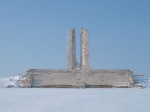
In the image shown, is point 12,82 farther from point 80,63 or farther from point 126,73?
point 126,73

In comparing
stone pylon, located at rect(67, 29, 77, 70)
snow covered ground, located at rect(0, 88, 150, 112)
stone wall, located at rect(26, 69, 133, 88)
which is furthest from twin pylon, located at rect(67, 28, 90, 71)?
snow covered ground, located at rect(0, 88, 150, 112)

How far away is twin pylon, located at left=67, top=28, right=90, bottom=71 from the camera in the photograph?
39184 millimetres

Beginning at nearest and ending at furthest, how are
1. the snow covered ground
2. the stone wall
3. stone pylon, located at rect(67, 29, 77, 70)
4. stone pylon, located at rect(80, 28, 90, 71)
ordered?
the snow covered ground, the stone wall, stone pylon, located at rect(80, 28, 90, 71), stone pylon, located at rect(67, 29, 77, 70)

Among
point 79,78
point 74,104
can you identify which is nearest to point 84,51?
point 79,78

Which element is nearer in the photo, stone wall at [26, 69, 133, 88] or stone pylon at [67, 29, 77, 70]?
stone wall at [26, 69, 133, 88]

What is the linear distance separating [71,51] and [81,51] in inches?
46.9

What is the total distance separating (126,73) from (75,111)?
77.0ft

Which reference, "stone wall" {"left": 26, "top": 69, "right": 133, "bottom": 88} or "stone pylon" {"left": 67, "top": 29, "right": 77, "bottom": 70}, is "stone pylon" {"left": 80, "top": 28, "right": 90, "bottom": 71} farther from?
"stone wall" {"left": 26, "top": 69, "right": 133, "bottom": 88}

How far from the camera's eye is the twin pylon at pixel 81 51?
39184 millimetres

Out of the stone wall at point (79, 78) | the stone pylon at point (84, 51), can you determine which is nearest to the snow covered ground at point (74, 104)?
the stone wall at point (79, 78)

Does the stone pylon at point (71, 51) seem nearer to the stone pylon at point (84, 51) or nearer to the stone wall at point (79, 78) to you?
the stone pylon at point (84, 51)

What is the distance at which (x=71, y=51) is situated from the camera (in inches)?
1569

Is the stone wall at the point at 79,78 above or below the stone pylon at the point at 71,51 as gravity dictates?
below

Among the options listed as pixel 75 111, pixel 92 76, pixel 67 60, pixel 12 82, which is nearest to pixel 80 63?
pixel 67 60
